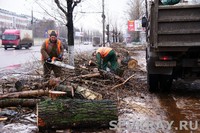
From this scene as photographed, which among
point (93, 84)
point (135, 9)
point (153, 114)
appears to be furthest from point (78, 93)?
point (135, 9)

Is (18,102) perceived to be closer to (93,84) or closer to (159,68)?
(93,84)

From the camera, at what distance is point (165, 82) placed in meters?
8.58

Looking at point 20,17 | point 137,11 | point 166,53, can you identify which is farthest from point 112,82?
point 20,17

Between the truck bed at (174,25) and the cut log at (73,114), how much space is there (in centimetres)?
245

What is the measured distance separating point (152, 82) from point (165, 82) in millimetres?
439

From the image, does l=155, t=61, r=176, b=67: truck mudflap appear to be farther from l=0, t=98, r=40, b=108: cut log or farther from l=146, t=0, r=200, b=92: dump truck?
l=0, t=98, r=40, b=108: cut log

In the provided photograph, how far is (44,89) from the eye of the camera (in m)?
6.96

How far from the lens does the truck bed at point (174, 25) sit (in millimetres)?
6980

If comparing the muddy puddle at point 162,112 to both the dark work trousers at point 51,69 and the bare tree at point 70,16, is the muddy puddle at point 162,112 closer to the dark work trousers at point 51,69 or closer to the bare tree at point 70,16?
the dark work trousers at point 51,69

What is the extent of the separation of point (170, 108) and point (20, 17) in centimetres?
11877

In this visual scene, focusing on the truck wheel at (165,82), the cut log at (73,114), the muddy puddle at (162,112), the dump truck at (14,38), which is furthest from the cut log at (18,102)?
the dump truck at (14,38)

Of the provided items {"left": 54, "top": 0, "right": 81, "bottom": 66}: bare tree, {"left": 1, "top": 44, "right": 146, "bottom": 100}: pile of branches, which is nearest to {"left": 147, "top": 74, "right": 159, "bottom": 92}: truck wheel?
{"left": 1, "top": 44, "right": 146, "bottom": 100}: pile of branches

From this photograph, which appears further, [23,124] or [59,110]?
[23,124]

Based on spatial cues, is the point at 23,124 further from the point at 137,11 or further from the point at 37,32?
the point at 37,32
